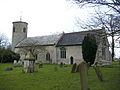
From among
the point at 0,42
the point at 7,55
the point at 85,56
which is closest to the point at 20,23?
the point at 0,42

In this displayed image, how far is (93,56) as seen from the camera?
75.1 feet

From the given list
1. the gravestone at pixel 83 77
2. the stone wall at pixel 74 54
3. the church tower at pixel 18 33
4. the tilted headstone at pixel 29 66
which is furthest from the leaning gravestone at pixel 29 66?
the church tower at pixel 18 33

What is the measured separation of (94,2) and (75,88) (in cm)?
570

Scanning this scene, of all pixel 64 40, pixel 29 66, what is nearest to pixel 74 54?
pixel 64 40

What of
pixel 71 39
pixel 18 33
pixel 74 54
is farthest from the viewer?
pixel 18 33

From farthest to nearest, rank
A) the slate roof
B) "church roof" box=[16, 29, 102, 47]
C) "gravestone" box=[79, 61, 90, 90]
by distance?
"church roof" box=[16, 29, 102, 47] < the slate roof < "gravestone" box=[79, 61, 90, 90]

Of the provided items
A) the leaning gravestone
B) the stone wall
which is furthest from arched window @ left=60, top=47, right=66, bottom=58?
the leaning gravestone

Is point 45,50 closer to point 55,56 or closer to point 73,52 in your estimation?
point 55,56

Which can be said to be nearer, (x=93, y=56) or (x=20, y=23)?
(x=93, y=56)

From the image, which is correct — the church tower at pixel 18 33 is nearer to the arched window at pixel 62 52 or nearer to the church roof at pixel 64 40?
the church roof at pixel 64 40

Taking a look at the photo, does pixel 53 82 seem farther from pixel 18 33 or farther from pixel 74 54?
pixel 18 33

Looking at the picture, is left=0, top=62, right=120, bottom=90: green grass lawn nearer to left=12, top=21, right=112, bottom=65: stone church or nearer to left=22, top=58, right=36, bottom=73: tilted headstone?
left=22, top=58, right=36, bottom=73: tilted headstone

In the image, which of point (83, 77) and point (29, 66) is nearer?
point (83, 77)

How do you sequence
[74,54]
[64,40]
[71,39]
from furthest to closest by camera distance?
[64,40], [71,39], [74,54]
